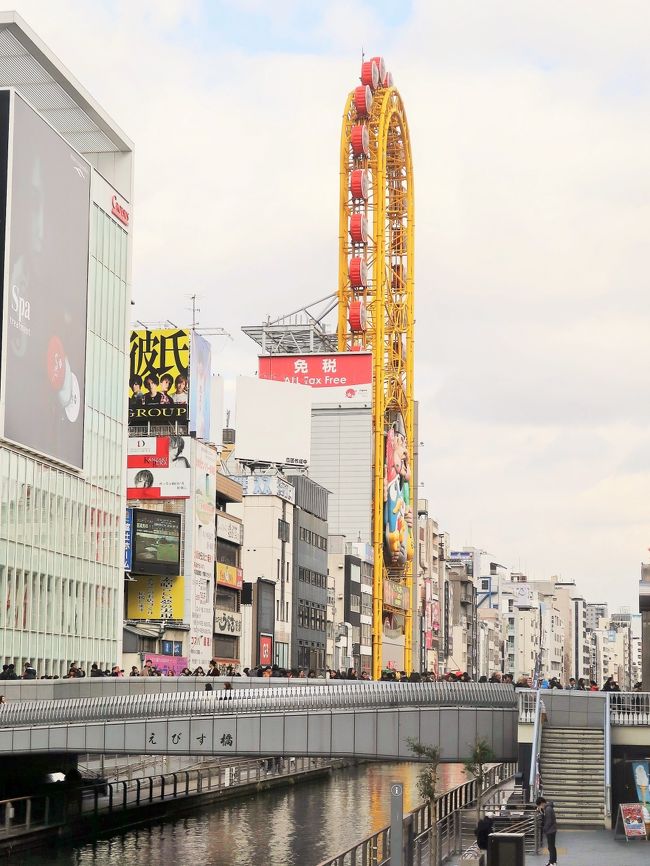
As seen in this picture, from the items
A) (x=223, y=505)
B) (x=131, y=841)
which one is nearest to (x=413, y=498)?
(x=223, y=505)

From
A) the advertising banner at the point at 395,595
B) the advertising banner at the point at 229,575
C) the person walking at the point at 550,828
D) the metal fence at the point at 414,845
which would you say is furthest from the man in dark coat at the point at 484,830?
the advertising banner at the point at 395,595

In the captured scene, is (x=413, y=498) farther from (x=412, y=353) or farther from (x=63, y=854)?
(x=63, y=854)

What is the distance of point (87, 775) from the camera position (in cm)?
6675

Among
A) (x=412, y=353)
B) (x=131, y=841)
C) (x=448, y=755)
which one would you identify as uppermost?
(x=412, y=353)

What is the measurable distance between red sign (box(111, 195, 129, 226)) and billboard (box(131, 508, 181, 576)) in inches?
751

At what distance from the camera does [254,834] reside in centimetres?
5916

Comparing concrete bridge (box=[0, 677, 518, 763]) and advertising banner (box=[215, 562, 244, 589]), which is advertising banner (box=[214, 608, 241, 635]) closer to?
advertising banner (box=[215, 562, 244, 589])

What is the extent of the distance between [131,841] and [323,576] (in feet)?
280

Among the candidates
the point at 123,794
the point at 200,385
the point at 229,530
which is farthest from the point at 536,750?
the point at 229,530

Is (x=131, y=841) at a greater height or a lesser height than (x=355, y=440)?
lesser

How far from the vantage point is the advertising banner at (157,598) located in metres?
101

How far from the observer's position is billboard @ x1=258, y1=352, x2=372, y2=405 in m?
149

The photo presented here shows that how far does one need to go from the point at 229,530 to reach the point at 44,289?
1564 inches

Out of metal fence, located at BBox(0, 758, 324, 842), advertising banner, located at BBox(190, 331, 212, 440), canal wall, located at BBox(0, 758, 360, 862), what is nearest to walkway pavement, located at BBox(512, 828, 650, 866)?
canal wall, located at BBox(0, 758, 360, 862)
